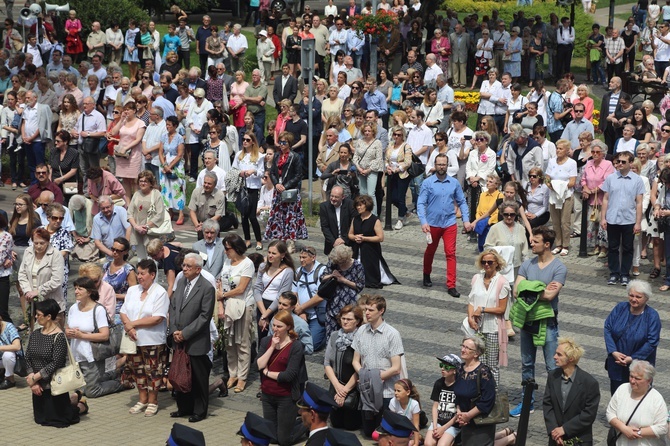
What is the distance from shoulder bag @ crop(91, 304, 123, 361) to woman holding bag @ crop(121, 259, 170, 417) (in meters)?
0.45

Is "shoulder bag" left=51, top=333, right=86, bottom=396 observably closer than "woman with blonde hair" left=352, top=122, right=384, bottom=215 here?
Yes

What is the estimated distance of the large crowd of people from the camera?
41.8 ft

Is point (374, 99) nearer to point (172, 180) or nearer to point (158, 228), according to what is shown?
point (172, 180)

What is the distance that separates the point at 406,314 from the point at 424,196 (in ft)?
5.40

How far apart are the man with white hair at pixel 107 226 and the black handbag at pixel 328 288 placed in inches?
127

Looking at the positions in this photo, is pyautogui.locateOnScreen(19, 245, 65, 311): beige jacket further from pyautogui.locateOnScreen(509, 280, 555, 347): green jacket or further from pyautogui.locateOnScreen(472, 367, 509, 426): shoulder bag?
pyautogui.locateOnScreen(472, 367, 509, 426): shoulder bag

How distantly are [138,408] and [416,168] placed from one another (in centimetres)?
827

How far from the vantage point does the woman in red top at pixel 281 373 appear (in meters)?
12.9

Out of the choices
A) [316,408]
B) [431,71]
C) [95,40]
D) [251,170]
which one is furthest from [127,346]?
[95,40]

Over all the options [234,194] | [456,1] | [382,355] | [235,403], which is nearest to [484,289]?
Result: [382,355]

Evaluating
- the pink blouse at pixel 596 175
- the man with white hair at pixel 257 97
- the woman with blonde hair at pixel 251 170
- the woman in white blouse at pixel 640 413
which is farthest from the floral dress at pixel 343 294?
the man with white hair at pixel 257 97

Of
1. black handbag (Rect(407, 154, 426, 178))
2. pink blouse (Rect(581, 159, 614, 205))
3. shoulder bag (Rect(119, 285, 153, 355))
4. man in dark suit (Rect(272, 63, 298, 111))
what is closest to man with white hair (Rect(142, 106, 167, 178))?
black handbag (Rect(407, 154, 426, 178))

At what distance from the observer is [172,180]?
21219 mm

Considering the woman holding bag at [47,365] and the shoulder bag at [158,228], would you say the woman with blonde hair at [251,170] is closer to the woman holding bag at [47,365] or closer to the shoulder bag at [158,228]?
the shoulder bag at [158,228]
